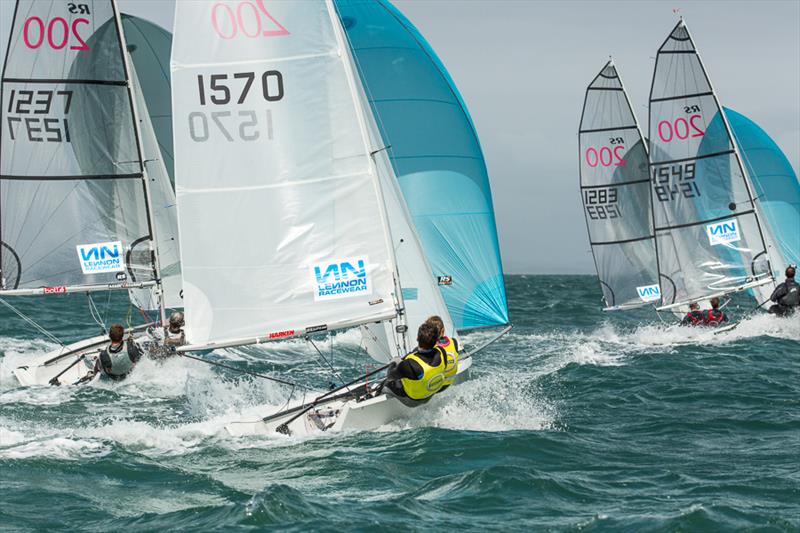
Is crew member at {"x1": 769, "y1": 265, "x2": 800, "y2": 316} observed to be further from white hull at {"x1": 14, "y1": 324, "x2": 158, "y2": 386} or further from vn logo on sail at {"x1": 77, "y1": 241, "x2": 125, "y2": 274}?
white hull at {"x1": 14, "y1": 324, "x2": 158, "y2": 386}

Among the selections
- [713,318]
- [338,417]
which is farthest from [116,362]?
[713,318]

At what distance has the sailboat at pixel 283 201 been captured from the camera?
8734mm

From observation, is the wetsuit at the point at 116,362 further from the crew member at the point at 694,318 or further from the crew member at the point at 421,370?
the crew member at the point at 694,318

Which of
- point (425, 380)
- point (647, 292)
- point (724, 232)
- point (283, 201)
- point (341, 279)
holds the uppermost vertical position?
point (283, 201)

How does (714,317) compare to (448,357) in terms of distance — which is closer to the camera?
(448,357)

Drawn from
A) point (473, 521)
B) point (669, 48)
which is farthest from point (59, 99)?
point (669, 48)

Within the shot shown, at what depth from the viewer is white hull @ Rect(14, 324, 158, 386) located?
41.0 feet

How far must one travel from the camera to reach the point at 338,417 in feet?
28.1

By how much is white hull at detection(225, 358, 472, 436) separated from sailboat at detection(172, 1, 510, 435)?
0.02 metres

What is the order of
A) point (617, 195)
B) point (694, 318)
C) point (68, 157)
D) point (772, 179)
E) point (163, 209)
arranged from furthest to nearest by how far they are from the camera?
point (617, 195)
point (772, 179)
point (694, 318)
point (163, 209)
point (68, 157)

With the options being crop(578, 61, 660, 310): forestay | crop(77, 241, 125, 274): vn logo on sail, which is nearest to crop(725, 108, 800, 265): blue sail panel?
crop(578, 61, 660, 310): forestay

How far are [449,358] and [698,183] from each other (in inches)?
448

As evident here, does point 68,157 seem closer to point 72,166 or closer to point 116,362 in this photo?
point 72,166

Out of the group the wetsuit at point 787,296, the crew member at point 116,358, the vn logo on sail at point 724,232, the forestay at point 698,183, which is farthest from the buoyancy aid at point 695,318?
the crew member at point 116,358
